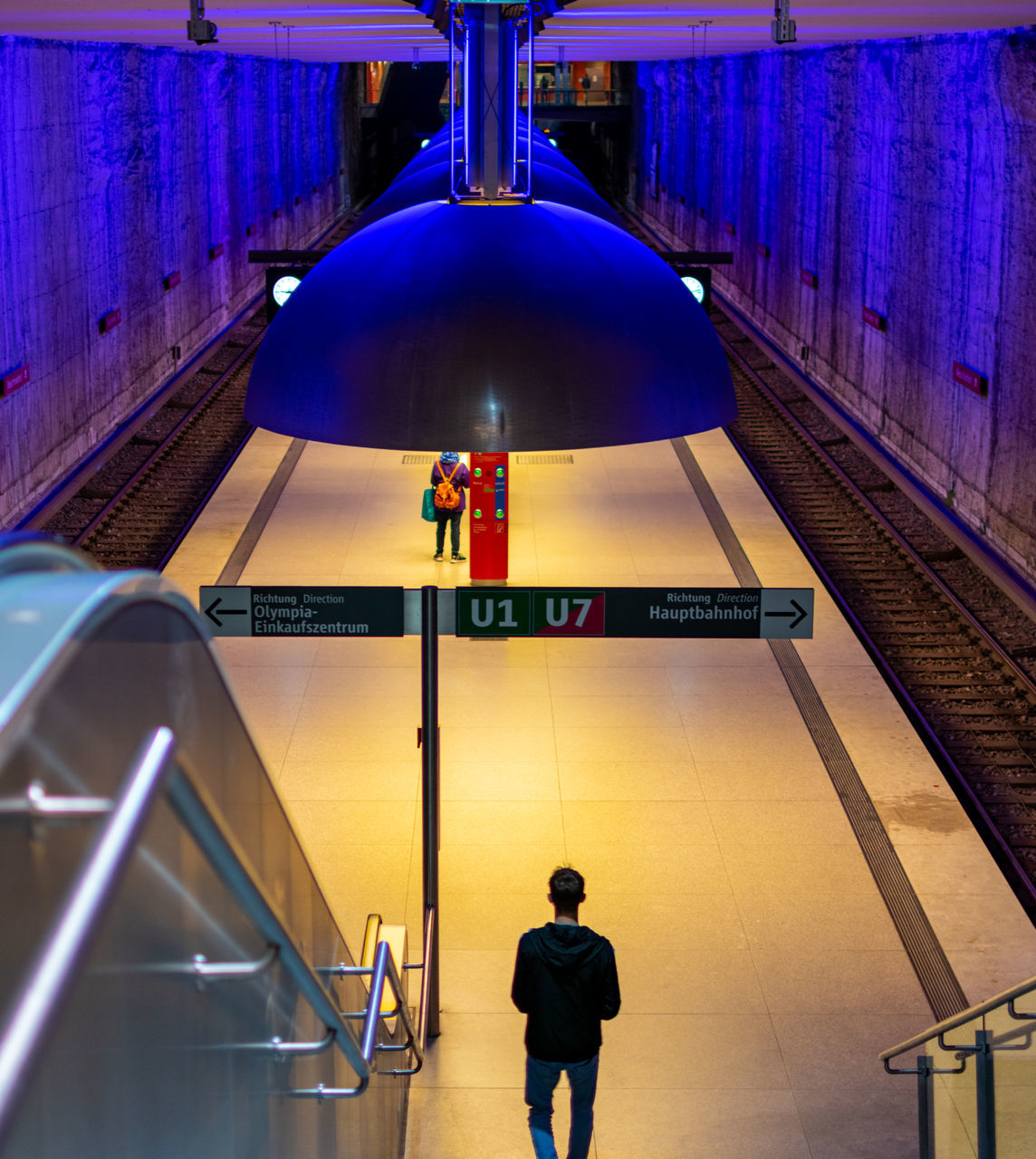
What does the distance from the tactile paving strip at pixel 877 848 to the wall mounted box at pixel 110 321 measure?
9214 mm

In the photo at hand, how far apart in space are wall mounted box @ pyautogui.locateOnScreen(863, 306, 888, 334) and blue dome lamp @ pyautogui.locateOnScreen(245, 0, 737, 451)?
50.6 ft

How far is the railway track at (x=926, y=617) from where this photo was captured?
31.2 feet

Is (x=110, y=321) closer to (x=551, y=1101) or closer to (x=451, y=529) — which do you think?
(x=451, y=529)

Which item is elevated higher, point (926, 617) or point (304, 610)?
point (304, 610)

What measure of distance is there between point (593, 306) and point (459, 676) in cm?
725

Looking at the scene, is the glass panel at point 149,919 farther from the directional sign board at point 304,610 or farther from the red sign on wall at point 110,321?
the red sign on wall at point 110,321

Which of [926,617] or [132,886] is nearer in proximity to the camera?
[132,886]

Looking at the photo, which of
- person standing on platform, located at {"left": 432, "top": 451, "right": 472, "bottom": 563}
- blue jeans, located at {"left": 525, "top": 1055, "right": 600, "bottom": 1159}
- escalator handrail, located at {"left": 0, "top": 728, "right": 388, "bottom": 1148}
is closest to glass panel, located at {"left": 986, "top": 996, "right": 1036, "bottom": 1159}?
blue jeans, located at {"left": 525, "top": 1055, "right": 600, "bottom": 1159}

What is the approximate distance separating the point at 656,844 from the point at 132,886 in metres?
6.78

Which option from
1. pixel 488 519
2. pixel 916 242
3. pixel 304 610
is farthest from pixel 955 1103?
pixel 916 242

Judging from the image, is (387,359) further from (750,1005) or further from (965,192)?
(965,192)

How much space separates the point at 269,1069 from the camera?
2605mm

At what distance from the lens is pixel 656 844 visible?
8.19 meters

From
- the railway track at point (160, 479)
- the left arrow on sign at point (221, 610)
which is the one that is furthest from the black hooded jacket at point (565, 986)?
the railway track at point (160, 479)
